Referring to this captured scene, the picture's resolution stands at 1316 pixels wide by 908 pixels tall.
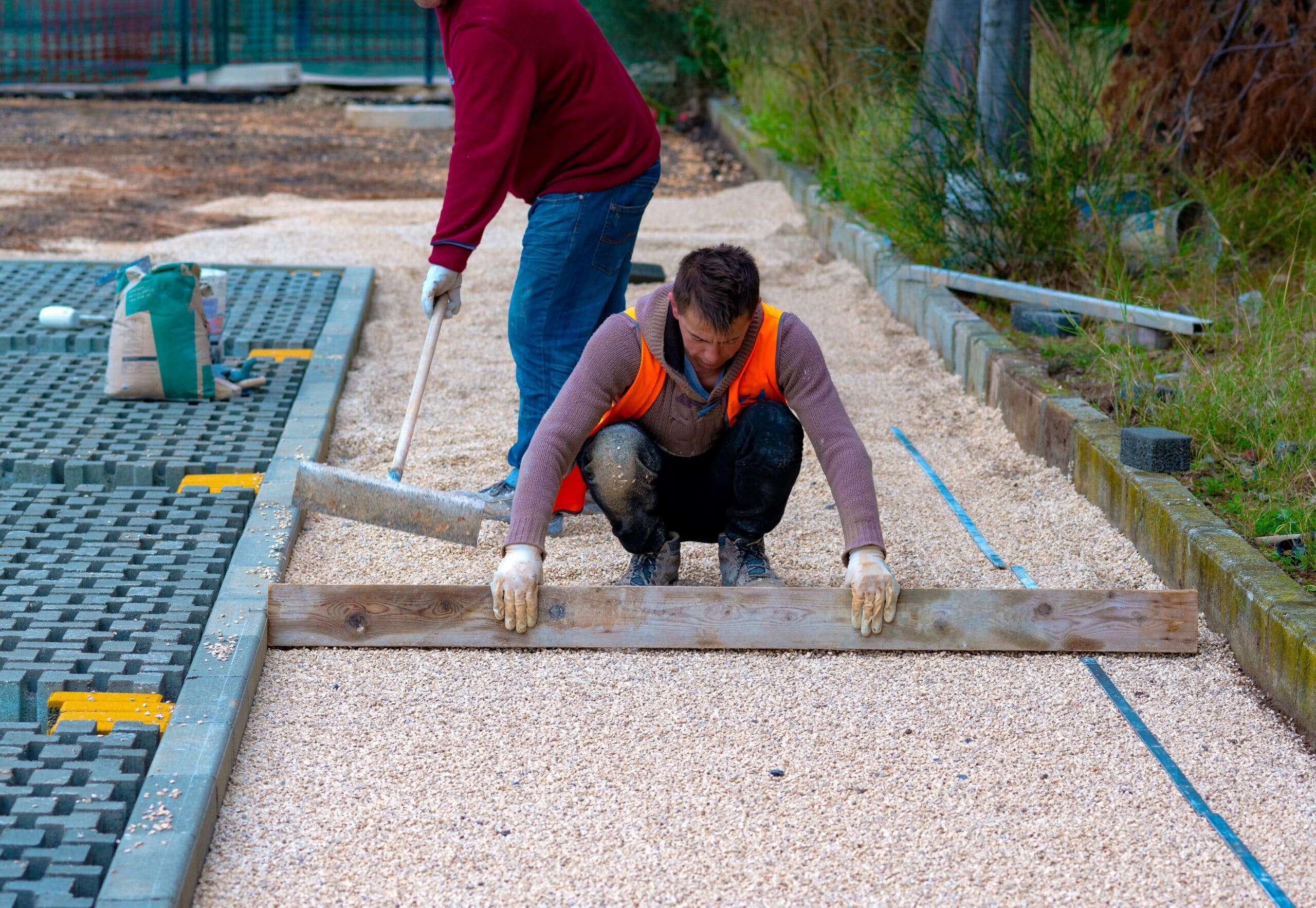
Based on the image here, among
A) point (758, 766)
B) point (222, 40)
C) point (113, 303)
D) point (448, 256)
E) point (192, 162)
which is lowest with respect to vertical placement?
point (192, 162)

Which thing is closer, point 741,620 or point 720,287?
point 720,287

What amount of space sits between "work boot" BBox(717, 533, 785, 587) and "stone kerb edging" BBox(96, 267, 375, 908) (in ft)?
3.78

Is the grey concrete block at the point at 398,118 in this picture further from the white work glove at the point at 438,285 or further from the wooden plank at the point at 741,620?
the wooden plank at the point at 741,620

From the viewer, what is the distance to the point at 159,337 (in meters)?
4.49

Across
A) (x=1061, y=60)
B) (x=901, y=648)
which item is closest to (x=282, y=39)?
(x=1061, y=60)

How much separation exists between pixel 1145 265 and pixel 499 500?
3.08 metres

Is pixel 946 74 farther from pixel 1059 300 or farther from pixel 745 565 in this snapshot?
pixel 745 565

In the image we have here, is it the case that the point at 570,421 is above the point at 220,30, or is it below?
above

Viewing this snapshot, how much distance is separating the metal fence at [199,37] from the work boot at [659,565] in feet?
44.5

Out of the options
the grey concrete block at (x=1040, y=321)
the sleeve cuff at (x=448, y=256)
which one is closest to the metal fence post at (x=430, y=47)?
the grey concrete block at (x=1040, y=321)

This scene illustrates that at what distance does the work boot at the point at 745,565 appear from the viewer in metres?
3.37

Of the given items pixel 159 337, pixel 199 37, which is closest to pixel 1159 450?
pixel 159 337

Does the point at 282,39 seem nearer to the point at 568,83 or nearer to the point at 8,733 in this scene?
the point at 568,83

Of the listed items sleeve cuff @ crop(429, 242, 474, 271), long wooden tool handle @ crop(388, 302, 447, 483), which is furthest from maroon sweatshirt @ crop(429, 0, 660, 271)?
long wooden tool handle @ crop(388, 302, 447, 483)
